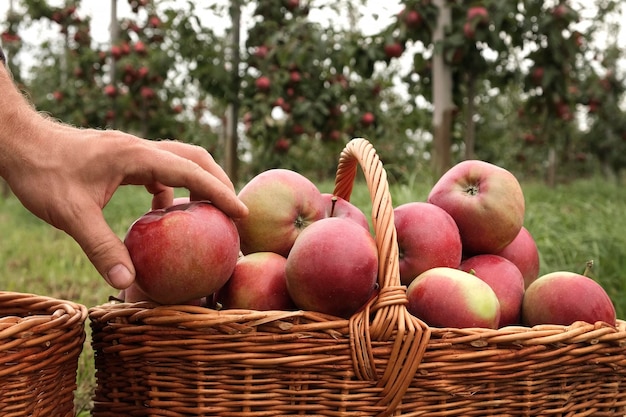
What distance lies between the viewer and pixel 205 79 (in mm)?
5473

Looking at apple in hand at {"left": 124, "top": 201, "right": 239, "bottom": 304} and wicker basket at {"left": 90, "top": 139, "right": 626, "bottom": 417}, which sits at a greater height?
apple in hand at {"left": 124, "top": 201, "right": 239, "bottom": 304}

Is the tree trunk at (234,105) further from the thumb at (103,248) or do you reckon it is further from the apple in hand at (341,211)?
the thumb at (103,248)

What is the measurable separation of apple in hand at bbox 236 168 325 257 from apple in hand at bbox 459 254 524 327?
12.9 inches

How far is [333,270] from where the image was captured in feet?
3.39

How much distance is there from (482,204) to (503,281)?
0.16 meters

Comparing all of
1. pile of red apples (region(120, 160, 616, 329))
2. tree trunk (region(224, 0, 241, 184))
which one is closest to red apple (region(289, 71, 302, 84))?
tree trunk (region(224, 0, 241, 184))

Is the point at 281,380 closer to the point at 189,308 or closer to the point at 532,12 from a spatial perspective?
the point at 189,308

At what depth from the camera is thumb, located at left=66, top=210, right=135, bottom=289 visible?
3.23 feet

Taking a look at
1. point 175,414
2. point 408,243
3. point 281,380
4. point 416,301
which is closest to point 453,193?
point 408,243

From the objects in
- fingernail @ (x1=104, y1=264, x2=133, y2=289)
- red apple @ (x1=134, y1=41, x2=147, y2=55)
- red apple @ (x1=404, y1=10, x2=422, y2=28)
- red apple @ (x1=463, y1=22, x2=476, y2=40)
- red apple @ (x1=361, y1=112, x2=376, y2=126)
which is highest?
red apple @ (x1=404, y1=10, x2=422, y2=28)

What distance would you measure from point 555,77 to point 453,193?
364 cm

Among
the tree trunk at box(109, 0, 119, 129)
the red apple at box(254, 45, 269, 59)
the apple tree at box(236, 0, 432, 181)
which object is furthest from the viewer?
the tree trunk at box(109, 0, 119, 129)

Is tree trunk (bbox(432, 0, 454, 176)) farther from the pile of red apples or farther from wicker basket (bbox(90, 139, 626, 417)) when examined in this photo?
wicker basket (bbox(90, 139, 626, 417))

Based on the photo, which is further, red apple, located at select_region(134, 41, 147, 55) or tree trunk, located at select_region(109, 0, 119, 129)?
red apple, located at select_region(134, 41, 147, 55)
